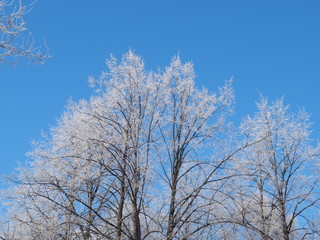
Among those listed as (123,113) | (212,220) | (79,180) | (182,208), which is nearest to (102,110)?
(123,113)

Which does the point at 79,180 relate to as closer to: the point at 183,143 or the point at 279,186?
the point at 183,143

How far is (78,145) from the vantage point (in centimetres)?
1137

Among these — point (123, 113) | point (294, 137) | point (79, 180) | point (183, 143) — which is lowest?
point (79, 180)

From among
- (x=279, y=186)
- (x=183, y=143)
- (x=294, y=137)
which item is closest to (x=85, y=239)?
(x=183, y=143)

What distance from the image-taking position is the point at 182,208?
1040 cm

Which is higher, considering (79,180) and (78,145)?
(78,145)

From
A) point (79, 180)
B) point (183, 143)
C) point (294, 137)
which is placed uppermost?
point (294, 137)

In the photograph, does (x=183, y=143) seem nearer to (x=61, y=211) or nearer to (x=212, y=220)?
(x=212, y=220)

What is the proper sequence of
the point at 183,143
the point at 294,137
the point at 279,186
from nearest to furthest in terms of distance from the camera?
the point at 183,143, the point at 279,186, the point at 294,137

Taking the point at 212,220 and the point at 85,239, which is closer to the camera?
the point at 212,220

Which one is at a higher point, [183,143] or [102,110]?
[102,110]

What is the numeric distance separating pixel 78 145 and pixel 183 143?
2.87m

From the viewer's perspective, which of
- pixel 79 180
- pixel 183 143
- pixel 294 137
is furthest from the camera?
pixel 294 137

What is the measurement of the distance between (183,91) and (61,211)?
15.2 feet
